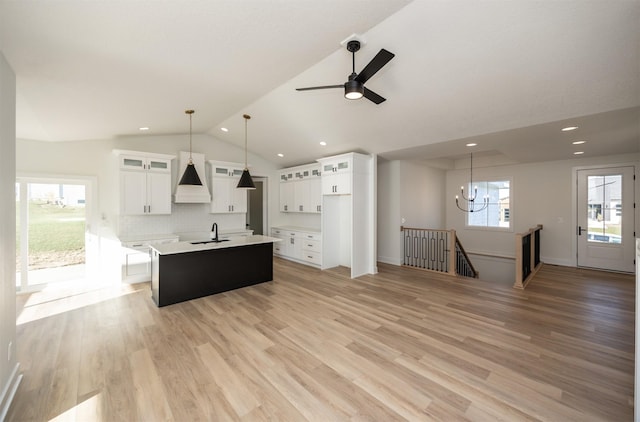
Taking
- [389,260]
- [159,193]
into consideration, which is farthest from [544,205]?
[159,193]

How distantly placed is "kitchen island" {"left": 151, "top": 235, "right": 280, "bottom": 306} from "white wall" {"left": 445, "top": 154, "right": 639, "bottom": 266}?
21.0 ft

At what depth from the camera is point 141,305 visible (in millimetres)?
3945

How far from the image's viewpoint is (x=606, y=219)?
5730 millimetres

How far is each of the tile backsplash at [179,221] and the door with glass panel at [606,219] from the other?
329 inches

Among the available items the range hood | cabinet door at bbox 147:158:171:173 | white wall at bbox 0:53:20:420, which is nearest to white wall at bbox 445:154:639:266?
the range hood

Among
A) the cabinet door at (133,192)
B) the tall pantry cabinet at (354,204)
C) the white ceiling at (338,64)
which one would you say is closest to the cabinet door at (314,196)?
the tall pantry cabinet at (354,204)

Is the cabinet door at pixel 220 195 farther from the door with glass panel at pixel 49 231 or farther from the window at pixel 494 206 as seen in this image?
the window at pixel 494 206

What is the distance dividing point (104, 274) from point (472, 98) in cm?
709

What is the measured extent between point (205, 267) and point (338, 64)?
366cm

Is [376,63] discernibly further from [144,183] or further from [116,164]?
[116,164]

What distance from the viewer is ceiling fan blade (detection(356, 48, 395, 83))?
2.23 m

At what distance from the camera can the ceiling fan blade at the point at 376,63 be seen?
87.7 inches

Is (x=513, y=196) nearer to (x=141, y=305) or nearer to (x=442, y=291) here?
(x=442, y=291)

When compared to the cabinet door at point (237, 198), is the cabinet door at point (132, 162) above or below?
above
